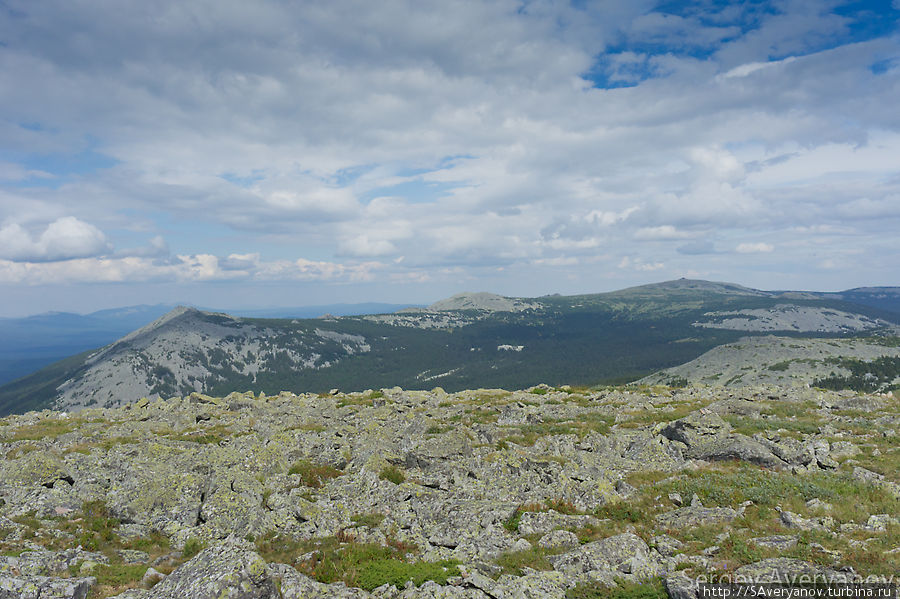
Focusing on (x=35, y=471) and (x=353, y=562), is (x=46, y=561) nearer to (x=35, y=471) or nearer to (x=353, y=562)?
(x=353, y=562)

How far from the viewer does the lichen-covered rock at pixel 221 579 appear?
40.8 ft

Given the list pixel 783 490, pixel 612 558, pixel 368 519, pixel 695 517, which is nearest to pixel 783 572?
pixel 612 558

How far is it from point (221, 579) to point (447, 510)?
1222 centimetres

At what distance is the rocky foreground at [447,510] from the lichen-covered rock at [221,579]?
58mm

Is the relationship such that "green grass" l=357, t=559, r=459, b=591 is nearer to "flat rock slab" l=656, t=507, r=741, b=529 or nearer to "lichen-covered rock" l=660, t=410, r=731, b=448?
"flat rock slab" l=656, t=507, r=741, b=529

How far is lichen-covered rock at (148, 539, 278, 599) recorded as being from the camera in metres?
12.4

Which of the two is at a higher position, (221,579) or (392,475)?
(221,579)

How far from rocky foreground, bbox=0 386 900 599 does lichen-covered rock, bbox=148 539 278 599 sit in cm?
6

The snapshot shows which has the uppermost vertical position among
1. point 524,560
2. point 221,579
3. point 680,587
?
point 221,579

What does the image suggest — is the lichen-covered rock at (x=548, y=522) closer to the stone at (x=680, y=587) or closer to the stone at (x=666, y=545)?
the stone at (x=666, y=545)

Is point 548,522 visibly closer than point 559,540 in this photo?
No

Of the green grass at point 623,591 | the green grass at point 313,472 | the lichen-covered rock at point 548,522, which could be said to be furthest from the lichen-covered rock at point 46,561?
the green grass at point 623,591

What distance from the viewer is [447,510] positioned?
72.6ft

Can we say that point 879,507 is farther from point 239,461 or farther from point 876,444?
point 239,461
